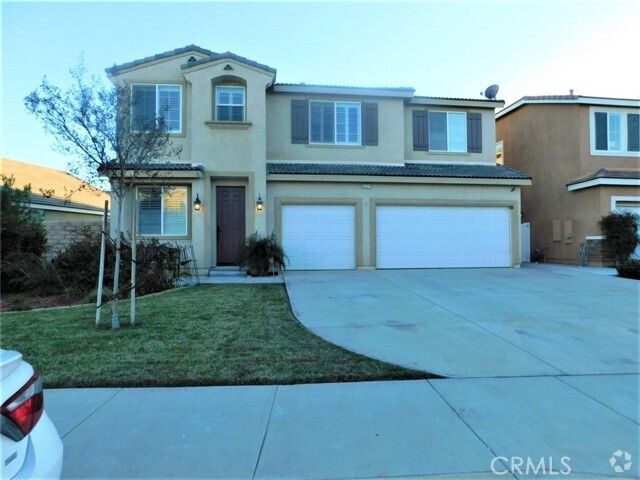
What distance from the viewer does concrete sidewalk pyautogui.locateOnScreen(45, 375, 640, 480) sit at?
2.94 meters

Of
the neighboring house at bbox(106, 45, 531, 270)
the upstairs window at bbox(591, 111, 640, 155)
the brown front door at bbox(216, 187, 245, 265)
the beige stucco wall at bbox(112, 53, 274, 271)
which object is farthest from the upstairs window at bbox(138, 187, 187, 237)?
the upstairs window at bbox(591, 111, 640, 155)

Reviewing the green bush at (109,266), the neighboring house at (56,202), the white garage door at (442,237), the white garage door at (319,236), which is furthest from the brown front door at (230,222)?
the white garage door at (442,237)

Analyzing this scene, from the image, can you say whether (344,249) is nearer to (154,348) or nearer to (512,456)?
(154,348)

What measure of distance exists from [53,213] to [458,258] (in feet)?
60.4

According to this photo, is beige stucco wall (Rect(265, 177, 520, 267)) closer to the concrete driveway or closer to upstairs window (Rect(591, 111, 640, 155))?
the concrete driveway

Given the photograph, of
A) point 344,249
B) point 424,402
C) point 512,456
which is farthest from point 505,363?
point 344,249

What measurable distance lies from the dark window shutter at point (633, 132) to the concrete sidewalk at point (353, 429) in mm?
16397

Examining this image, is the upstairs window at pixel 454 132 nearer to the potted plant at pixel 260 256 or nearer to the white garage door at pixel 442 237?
the white garage door at pixel 442 237

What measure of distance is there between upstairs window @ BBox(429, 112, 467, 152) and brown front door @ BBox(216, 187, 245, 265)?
7.81 meters

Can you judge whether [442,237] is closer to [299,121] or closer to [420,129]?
[420,129]

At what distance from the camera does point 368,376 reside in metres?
4.57

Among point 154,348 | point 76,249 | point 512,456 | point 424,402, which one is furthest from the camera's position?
point 76,249

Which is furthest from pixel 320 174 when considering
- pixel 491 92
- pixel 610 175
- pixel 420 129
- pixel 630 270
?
pixel 610 175

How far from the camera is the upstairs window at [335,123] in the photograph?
47.9 ft
